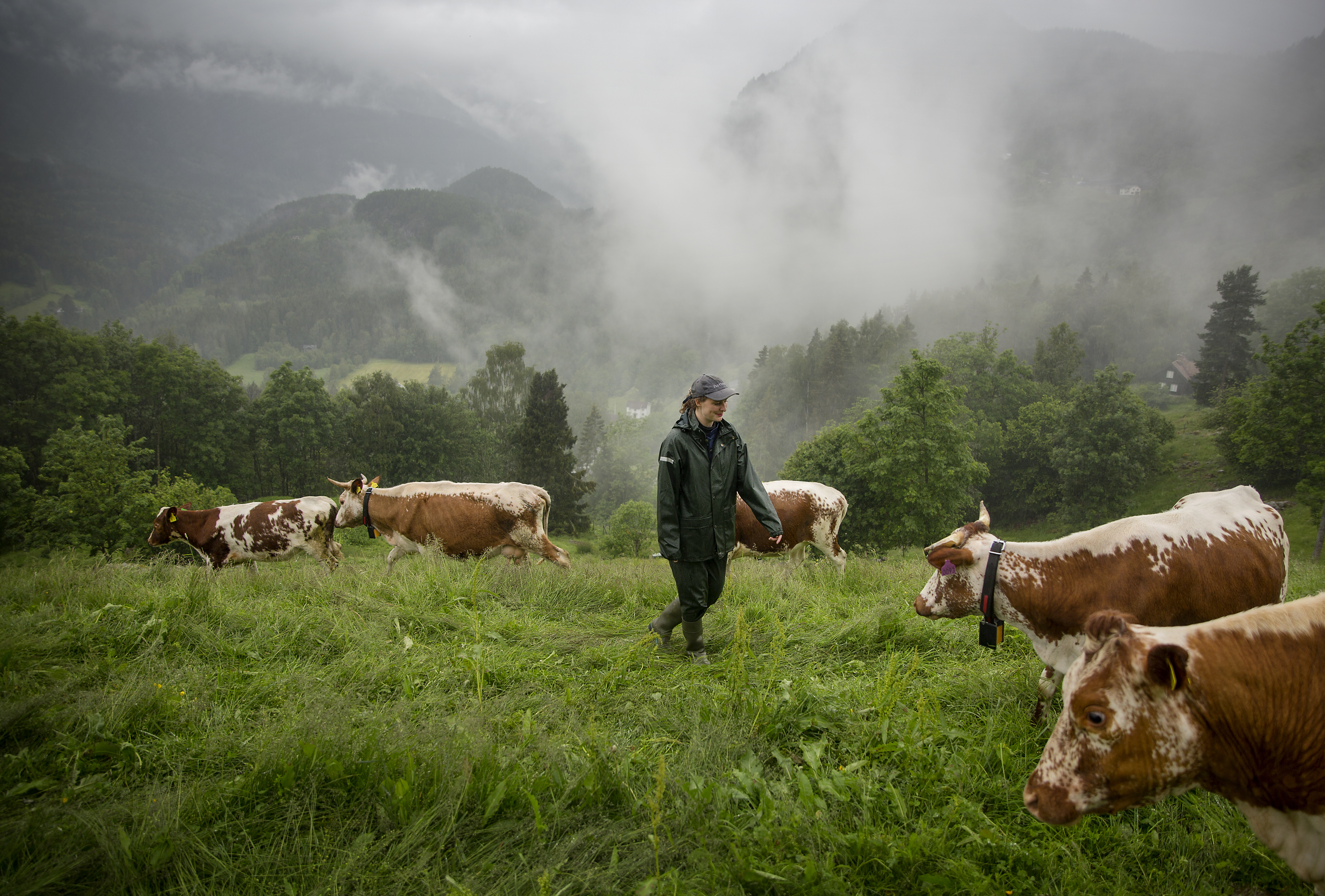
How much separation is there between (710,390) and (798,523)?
6180mm

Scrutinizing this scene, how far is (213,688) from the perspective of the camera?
4.18 metres

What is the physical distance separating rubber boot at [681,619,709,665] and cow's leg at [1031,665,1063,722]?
255cm

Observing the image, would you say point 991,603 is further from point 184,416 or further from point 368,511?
point 184,416

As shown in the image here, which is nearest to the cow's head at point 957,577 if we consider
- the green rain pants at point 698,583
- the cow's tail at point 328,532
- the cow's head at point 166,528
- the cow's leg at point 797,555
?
the green rain pants at point 698,583

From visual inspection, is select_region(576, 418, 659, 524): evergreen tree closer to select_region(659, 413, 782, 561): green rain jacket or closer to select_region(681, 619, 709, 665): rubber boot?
select_region(681, 619, 709, 665): rubber boot

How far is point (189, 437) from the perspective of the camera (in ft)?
148

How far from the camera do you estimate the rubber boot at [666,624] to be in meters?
5.51

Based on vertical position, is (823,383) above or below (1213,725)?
above

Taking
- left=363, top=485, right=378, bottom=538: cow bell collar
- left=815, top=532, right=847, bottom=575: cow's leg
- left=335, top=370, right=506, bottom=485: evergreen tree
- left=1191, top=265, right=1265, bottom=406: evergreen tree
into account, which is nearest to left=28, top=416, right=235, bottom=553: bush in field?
left=335, top=370, right=506, bottom=485: evergreen tree

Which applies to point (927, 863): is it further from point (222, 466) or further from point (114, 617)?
point (222, 466)

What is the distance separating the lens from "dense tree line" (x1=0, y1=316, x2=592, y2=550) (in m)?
31.2

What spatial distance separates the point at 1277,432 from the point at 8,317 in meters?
81.1

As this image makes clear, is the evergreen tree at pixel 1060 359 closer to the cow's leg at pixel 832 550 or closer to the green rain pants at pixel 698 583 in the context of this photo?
the cow's leg at pixel 832 550

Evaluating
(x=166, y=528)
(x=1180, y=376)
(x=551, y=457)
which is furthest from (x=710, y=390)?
(x=1180, y=376)
